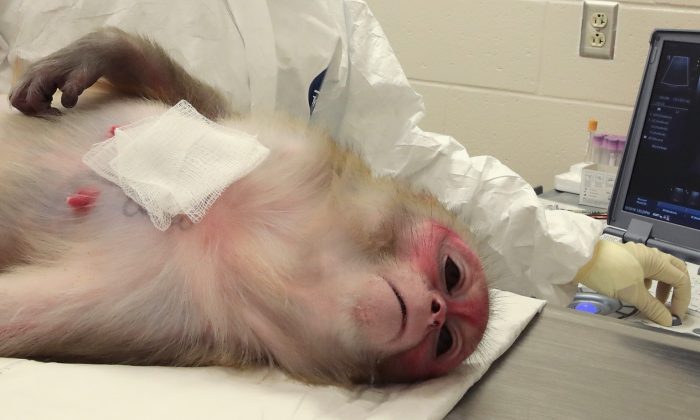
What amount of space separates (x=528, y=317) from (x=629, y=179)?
883 millimetres

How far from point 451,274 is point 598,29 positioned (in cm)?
167

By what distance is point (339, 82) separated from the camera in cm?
149

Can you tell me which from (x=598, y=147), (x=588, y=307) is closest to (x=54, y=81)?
(x=588, y=307)

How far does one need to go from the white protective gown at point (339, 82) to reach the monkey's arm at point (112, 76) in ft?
0.88

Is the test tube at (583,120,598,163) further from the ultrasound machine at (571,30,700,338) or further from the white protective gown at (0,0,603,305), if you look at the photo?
the white protective gown at (0,0,603,305)

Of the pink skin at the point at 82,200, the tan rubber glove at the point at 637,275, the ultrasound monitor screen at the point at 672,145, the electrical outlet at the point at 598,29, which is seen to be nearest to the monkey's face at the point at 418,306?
the pink skin at the point at 82,200

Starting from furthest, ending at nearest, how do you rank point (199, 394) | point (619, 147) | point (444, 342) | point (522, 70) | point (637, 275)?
point (522, 70) < point (619, 147) < point (637, 275) < point (444, 342) < point (199, 394)


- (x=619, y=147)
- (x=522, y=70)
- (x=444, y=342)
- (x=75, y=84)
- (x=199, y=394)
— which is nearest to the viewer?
(x=199, y=394)

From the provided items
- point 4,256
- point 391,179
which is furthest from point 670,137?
point 4,256

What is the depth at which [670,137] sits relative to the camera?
5.18 feet

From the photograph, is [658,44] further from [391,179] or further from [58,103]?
[58,103]

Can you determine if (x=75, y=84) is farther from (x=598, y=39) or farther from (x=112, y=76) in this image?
(x=598, y=39)

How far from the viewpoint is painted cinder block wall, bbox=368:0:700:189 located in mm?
2203

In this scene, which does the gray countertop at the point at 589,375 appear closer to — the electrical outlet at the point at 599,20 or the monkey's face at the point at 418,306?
the monkey's face at the point at 418,306
